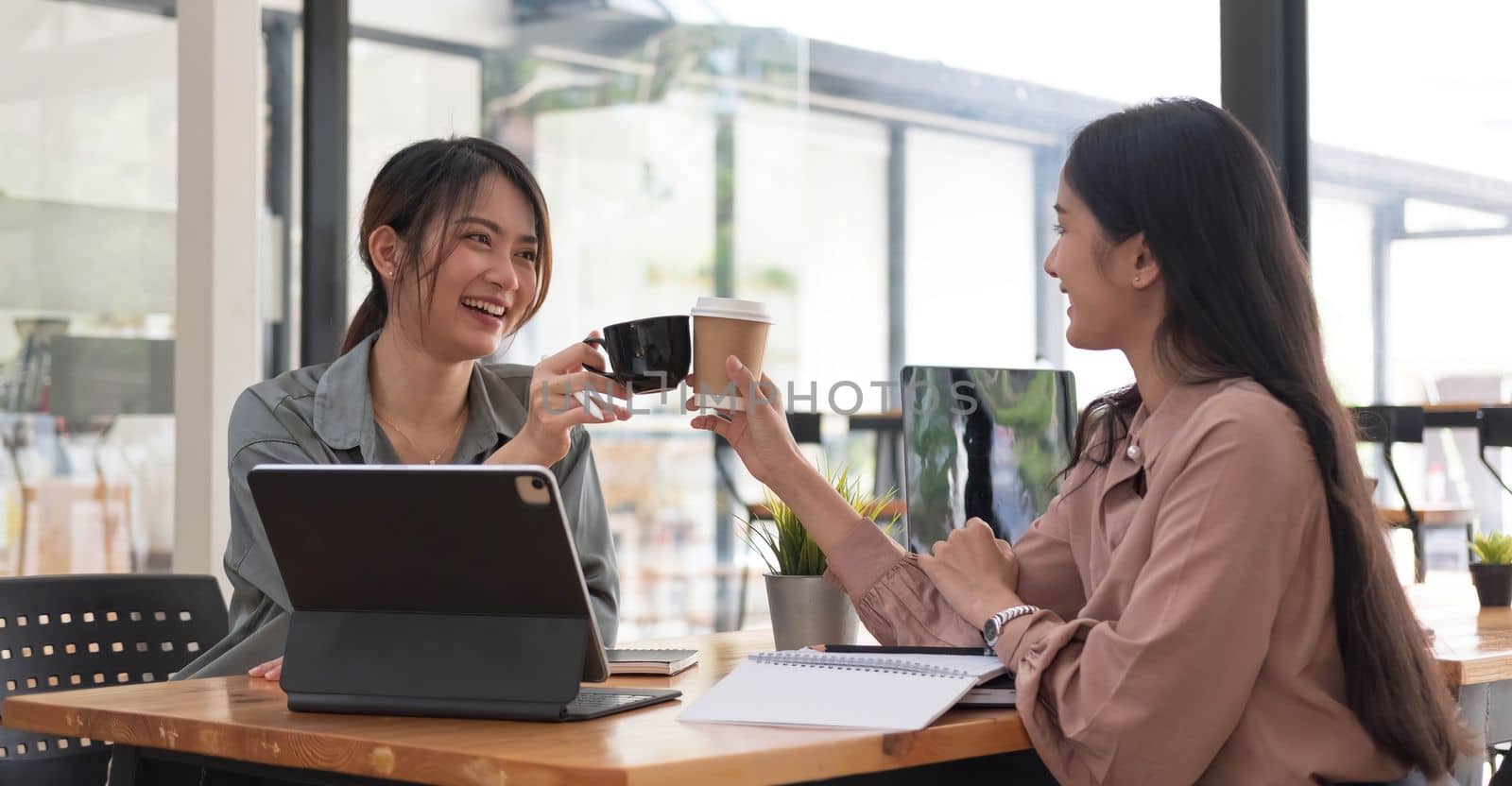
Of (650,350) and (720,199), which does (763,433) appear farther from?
(720,199)

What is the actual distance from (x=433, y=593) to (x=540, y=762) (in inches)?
11.8

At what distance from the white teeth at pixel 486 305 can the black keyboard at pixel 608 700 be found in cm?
78

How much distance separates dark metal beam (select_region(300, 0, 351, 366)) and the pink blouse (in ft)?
9.78

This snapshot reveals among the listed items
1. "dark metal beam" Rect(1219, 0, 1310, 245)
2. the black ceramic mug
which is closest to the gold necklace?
the black ceramic mug

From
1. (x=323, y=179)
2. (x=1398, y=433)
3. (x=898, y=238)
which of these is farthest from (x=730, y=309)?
(x=898, y=238)

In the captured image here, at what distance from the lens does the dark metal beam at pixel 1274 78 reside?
8.28ft

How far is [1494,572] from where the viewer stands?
7.02 ft

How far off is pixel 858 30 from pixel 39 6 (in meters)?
2.40

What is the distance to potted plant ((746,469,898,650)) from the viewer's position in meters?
1.81


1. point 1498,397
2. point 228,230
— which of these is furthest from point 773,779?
point 228,230

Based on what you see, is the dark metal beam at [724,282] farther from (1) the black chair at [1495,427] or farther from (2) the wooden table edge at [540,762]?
(2) the wooden table edge at [540,762]

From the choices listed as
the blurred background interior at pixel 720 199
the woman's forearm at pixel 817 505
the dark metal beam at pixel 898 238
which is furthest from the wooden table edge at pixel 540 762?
the dark metal beam at pixel 898 238

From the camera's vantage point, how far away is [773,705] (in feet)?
4.11

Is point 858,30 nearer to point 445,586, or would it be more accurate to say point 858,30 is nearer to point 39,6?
point 39,6
